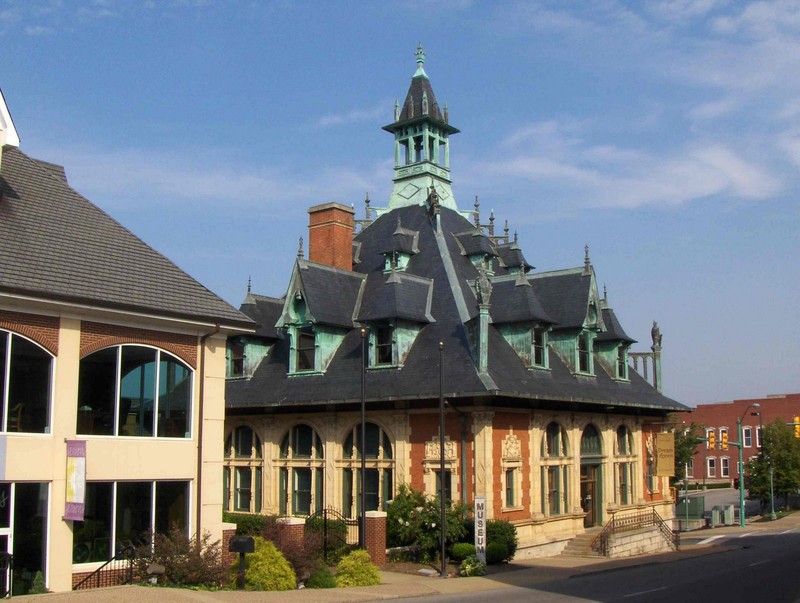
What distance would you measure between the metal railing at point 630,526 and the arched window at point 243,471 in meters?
13.5

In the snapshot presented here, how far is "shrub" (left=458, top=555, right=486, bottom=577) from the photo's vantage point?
27.0 m

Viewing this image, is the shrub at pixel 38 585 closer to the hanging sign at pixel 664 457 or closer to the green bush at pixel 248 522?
the green bush at pixel 248 522

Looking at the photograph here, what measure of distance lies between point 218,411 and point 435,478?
9974 mm

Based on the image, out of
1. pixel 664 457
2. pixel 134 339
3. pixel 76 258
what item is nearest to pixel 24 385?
pixel 134 339

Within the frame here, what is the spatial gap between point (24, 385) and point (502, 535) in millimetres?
15863

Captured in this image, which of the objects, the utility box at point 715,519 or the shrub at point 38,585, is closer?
Answer: the shrub at point 38,585

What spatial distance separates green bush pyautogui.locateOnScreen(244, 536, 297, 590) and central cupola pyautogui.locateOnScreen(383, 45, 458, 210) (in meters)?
23.2

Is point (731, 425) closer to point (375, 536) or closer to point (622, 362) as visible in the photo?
point (622, 362)

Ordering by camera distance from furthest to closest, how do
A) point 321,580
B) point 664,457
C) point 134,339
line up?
point 664,457 < point 321,580 < point 134,339

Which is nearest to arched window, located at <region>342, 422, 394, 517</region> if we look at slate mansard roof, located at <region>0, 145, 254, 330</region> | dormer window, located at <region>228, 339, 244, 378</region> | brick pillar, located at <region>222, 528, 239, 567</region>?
dormer window, located at <region>228, 339, 244, 378</region>

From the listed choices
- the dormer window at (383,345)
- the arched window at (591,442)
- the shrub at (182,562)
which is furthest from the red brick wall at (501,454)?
the shrub at (182,562)

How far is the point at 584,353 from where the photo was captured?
37.2 metres

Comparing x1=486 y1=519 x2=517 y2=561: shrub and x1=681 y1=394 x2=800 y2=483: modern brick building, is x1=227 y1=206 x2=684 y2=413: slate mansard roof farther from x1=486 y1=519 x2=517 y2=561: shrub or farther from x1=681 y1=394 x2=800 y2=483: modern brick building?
x1=681 y1=394 x2=800 y2=483: modern brick building

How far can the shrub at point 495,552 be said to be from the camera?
2861 centimetres
